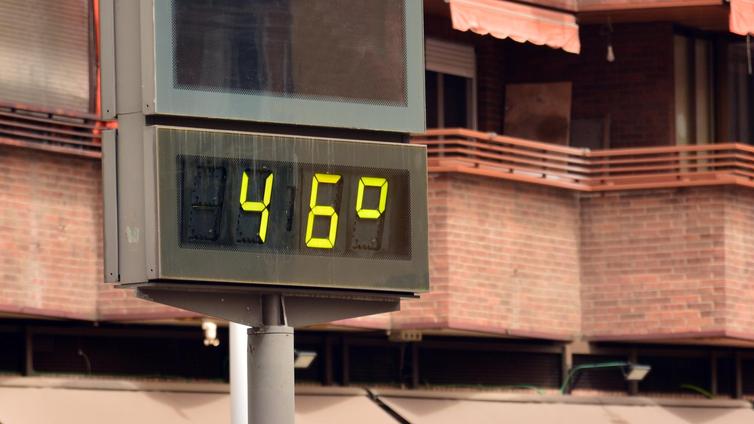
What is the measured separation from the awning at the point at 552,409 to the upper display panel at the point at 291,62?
960 cm

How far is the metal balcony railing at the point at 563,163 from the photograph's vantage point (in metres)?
20.6

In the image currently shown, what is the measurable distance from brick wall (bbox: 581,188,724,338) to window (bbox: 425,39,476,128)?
165 centimetres

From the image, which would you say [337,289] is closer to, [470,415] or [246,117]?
[246,117]

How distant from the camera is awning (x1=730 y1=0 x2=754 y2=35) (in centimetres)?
2142

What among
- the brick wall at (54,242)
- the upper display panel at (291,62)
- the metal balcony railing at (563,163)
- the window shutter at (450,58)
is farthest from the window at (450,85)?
the upper display panel at (291,62)

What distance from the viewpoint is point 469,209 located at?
2052 centimetres

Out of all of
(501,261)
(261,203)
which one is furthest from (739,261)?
(261,203)

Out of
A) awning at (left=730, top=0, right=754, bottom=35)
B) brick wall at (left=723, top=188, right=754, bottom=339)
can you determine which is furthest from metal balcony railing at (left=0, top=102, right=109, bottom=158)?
awning at (left=730, top=0, right=754, bottom=35)

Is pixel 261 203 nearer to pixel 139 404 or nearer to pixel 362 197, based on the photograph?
pixel 362 197

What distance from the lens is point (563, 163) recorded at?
22.1 m

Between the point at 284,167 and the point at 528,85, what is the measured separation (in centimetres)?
1259

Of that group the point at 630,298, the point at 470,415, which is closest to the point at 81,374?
the point at 470,415

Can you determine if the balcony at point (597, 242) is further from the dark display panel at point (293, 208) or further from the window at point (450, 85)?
the dark display panel at point (293, 208)

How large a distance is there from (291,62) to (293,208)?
2.25ft
